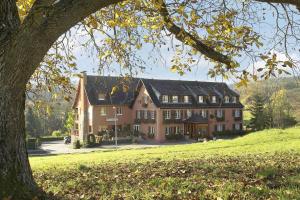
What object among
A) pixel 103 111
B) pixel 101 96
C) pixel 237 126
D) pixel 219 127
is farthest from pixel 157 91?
pixel 237 126

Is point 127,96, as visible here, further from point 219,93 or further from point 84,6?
point 84,6

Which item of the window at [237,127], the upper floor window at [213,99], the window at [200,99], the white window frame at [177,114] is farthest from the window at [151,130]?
the window at [237,127]

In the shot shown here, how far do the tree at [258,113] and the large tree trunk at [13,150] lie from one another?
68993 mm

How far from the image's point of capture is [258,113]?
235 ft

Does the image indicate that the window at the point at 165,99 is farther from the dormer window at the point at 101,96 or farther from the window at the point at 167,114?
the dormer window at the point at 101,96

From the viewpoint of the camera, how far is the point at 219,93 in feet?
228

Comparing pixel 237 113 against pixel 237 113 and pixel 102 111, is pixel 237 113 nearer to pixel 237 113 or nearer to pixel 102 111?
pixel 237 113

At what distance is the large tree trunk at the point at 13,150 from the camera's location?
16.7ft

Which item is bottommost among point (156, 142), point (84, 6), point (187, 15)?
point (156, 142)

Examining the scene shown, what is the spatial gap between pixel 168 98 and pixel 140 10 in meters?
52.6

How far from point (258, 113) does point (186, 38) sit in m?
65.7

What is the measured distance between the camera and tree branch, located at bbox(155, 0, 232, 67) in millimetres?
8516

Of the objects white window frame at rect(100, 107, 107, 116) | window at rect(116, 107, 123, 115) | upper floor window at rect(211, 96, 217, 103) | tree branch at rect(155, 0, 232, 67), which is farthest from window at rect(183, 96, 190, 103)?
tree branch at rect(155, 0, 232, 67)

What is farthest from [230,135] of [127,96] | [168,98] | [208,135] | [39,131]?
[39,131]
